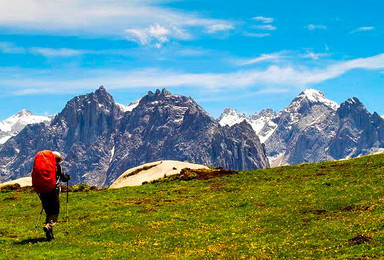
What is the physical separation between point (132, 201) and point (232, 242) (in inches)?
838

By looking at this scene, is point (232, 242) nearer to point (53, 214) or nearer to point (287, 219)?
point (287, 219)

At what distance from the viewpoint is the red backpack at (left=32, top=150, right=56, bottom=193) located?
3247 cm

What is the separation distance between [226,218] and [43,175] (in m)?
14.5

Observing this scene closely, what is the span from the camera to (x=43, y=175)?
32531mm

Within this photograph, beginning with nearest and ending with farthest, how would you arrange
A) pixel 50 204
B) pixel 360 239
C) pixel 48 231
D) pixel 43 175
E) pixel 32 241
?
pixel 360 239 → pixel 48 231 → pixel 32 241 → pixel 43 175 → pixel 50 204

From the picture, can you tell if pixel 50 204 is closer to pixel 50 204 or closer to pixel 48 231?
pixel 50 204

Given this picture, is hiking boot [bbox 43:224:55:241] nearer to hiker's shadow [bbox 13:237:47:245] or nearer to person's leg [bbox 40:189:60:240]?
hiker's shadow [bbox 13:237:47:245]

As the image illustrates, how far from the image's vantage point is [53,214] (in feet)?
109

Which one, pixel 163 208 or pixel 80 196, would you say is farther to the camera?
pixel 80 196

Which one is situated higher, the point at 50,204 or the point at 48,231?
the point at 50,204

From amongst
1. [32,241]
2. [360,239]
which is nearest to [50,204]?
[32,241]

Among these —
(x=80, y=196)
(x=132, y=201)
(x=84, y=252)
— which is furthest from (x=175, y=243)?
(x=80, y=196)

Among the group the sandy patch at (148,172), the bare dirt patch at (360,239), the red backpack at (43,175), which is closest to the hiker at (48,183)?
the red backpack at (43,175)

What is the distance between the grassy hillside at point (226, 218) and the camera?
27.0 metres
